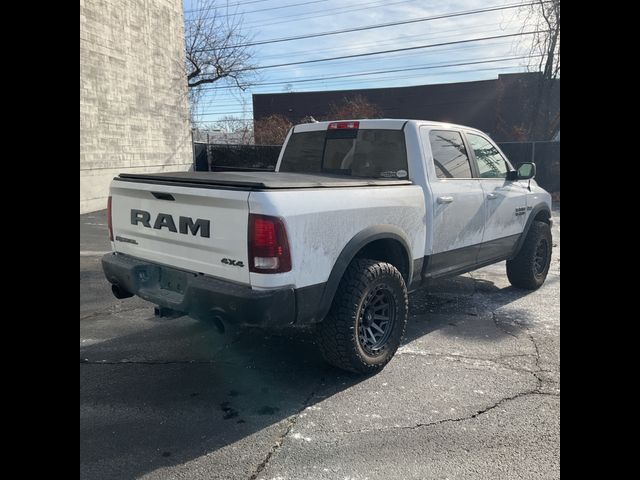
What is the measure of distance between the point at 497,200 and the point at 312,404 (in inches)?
124

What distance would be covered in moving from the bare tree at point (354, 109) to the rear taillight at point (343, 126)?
71.4 feet

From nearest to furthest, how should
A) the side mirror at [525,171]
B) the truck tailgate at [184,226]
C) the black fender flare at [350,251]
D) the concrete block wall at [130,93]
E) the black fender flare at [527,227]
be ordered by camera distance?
the truck tailgate at [184,226] < the black fender flare at [350,251] < the side mirror at [525,171] < the black fender flare at [527,227] < the concrete block wall at [130,93]

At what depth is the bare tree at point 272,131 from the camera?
2625 centimetres

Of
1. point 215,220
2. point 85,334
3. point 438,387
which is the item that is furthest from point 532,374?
point 85,334

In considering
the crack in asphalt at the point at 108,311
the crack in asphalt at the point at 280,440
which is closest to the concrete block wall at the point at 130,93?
the crack in asphalt at the point at 108,311

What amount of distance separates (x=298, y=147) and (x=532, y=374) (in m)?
3.18

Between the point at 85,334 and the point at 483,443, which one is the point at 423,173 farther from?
the point at 85,334

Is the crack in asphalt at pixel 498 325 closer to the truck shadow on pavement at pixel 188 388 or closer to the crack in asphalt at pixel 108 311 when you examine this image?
the truck shadow on pavement at pixel 188 388

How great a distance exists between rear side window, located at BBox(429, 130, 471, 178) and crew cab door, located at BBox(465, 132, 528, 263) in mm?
218

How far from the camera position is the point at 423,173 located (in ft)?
14.1

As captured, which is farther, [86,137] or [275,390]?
[86,137]

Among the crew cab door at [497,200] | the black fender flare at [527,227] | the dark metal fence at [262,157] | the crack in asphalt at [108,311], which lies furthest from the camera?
the dark metal fence at [262,157]

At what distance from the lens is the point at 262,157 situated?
2072 centimetres
